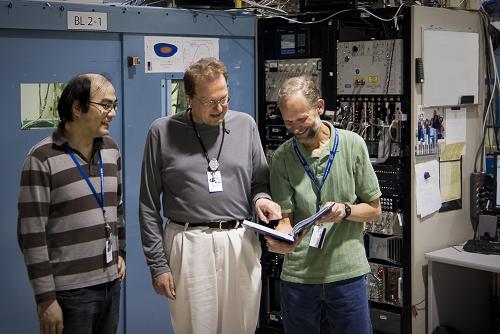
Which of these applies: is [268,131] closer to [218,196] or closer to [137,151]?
[137,151]

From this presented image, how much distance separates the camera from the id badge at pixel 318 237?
2561mm

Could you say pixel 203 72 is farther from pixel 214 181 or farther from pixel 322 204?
pixel 322 204

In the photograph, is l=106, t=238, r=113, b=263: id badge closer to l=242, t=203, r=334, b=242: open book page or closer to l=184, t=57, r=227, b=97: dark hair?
l=242, t=203, r=334, b=242: open book page

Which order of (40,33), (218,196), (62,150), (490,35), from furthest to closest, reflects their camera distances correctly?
(490,35) → (40,33) → (218,196) → (62,150)

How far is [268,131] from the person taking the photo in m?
3.97

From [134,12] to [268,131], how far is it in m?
0.99

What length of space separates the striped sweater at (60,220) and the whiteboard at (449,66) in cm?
174

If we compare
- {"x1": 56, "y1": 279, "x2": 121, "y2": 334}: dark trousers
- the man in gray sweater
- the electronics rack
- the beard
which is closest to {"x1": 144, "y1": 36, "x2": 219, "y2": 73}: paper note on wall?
the electronics rack

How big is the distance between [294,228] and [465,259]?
4.43 feet

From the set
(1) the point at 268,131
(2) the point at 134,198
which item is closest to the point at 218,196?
(2) the point at 134,198

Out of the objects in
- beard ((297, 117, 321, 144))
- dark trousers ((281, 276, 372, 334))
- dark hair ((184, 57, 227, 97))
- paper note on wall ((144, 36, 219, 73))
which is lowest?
dark trousers ((281, 276, 372, 334))

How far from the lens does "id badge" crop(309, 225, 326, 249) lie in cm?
256

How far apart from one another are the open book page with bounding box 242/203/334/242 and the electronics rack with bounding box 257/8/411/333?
1.14 m

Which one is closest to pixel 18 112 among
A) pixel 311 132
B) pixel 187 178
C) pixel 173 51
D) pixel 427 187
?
pixel 173 51
